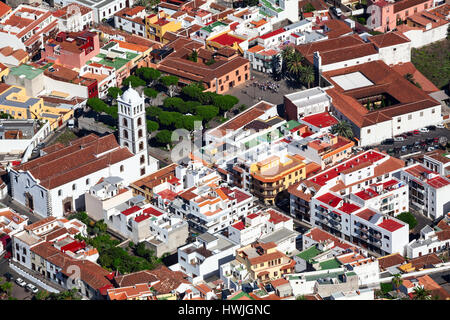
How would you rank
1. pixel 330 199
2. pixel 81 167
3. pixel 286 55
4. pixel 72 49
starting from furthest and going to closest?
pixel 72 49
pixel 286 55
pixel 81 167
pixel 330 199

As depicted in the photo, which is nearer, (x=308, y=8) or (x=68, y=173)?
(x=68, y=173)

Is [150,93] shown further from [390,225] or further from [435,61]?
[435,61]

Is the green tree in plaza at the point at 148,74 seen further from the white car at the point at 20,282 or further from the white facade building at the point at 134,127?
the white car at the point at 20,282

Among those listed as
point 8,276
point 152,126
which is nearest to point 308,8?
point 152,126

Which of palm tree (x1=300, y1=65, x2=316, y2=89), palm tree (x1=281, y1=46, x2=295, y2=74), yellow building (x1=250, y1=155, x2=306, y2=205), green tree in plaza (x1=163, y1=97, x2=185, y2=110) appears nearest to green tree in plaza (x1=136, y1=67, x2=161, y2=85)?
green tree in plaza (x1=163, y1=97, x2=185, y2=110)

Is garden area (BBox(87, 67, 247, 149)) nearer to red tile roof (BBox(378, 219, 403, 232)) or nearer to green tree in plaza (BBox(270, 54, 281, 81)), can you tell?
green tree in plaza (BBox(270, 54, 281, 81))

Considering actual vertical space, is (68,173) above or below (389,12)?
below

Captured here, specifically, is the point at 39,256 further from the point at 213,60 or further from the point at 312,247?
the point at 213,60

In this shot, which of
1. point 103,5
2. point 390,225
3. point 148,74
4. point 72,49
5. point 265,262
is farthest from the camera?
point 103,5
